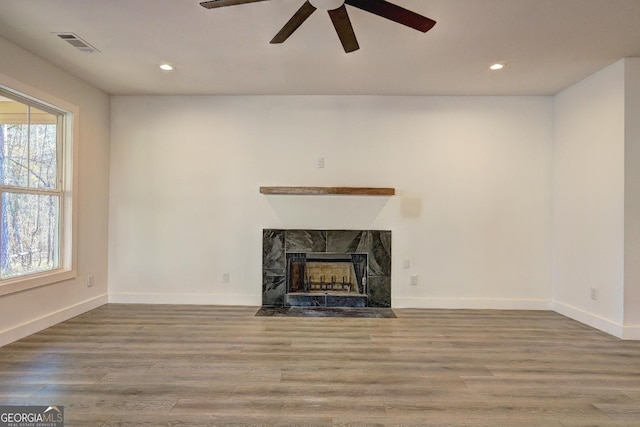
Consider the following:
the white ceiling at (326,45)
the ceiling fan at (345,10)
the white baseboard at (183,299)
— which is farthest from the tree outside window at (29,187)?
the ceiling fan at (345,10)

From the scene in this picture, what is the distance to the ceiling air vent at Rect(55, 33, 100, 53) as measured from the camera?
9.58 ft

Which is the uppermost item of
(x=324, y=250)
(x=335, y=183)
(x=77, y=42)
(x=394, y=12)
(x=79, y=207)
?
(x=77, y=42)

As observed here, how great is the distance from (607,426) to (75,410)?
9.79 ft

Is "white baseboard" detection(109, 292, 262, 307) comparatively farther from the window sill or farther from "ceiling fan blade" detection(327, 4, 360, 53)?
"ceiling fan blade" detection(327, 4, 360, 53)

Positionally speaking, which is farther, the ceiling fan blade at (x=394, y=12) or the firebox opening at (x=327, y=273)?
the firebox opening at (x=327, y=273)

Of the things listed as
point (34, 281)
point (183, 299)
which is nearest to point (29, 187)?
point (34, 281)

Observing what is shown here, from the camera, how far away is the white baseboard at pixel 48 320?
3034mm

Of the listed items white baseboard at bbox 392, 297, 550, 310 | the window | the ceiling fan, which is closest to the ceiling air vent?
the window

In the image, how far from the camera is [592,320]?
3.62 metres

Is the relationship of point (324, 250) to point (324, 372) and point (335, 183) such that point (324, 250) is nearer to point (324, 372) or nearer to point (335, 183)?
point (335, 183)

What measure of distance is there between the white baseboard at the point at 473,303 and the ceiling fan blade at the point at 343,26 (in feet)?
9.91

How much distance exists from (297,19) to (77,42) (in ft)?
7.00

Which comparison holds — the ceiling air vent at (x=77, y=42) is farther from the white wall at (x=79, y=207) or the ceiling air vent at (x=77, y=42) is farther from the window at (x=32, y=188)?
the window at (x=32, y=188)

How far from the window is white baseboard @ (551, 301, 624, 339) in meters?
5.61
